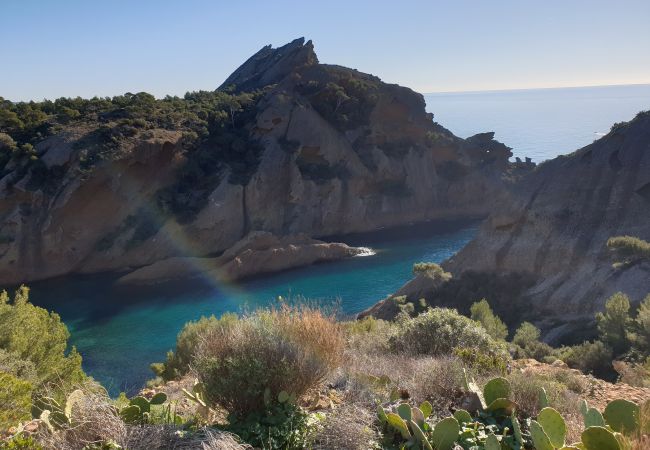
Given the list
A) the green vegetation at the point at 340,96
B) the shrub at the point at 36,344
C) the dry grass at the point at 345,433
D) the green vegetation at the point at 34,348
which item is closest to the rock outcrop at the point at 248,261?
the green vegetation at the point at 340,96

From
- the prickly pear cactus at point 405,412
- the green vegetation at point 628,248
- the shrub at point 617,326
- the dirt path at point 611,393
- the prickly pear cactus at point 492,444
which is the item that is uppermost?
the prickly pear cactus at point 492,444

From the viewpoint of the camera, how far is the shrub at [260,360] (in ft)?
15.8

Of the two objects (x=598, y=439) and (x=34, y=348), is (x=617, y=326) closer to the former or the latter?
(x=598, y=439)

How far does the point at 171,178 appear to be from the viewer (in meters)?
38.4

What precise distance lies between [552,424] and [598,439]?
1.28 ft

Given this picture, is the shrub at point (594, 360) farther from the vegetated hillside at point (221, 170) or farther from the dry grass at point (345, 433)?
the vegetated hillside at point (221, 170)

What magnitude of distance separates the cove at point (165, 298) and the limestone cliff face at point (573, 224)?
6.48 m

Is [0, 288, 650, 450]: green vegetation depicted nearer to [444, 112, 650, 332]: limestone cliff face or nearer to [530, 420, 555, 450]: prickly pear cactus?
[530, 420, 555, 450]: prickly pear cactus

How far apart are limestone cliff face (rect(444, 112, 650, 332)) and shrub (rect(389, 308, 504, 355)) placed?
1198 cm

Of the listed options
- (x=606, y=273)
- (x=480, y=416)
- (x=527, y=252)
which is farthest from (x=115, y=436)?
(x=527, y=252)

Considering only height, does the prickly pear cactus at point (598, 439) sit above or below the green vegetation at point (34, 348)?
above

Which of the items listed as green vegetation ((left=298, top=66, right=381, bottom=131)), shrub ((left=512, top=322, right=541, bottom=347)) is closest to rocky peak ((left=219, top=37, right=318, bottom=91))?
green vegetation ((left=298, top=66, right=381, bottom=131))

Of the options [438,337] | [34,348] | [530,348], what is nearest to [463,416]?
[438,337]

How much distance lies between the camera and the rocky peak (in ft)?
179
